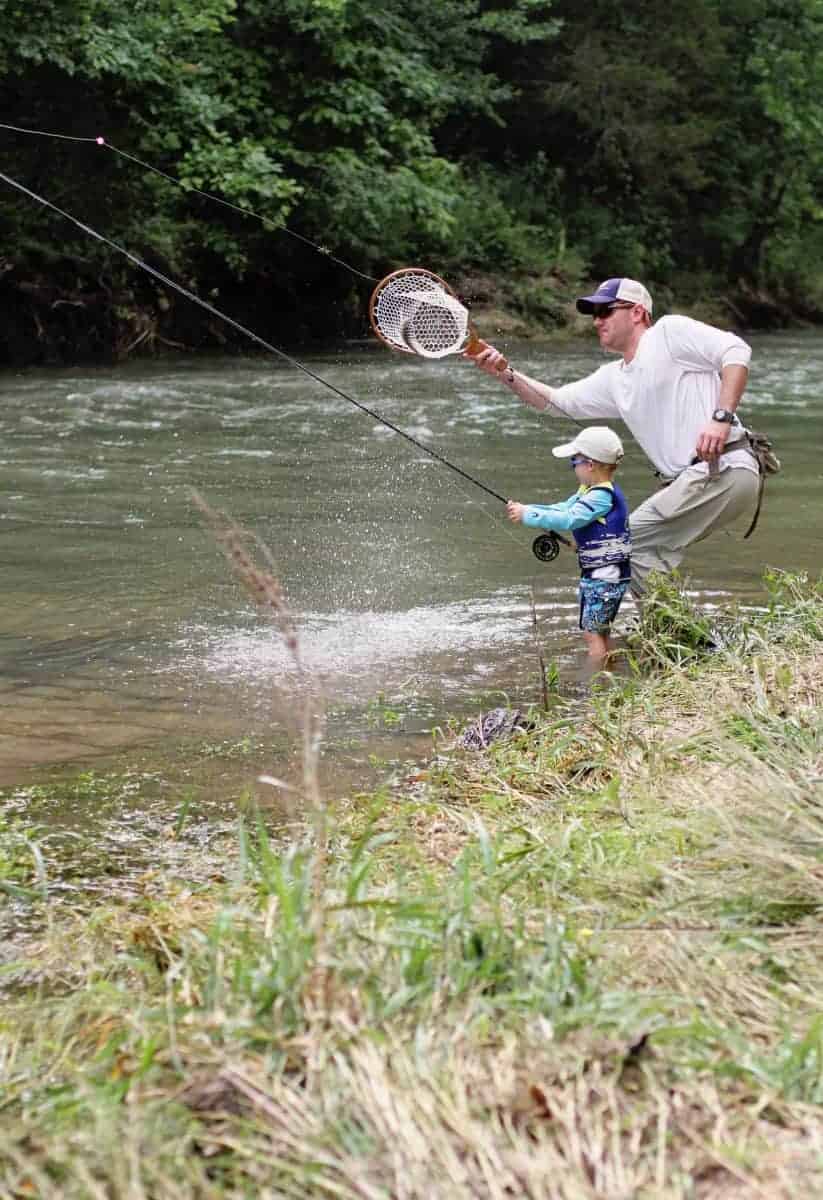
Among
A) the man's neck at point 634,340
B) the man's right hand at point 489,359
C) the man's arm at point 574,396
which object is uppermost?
the man's neck at point 634,340

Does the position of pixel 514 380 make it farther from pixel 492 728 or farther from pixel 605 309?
pixel 492 728

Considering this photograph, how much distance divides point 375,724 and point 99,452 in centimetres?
717

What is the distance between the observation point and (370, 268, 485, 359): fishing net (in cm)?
624

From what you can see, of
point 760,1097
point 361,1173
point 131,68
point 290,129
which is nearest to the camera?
point 361,1173

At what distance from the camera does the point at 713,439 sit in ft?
19.6

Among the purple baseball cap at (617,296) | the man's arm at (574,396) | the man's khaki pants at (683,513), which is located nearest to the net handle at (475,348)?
the man's arm at (574,396)

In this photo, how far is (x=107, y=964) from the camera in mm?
3172

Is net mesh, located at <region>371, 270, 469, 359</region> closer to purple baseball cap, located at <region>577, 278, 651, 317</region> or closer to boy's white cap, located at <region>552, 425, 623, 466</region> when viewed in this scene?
purple baseball cap, located at <region>577, 278, 651, 317</region>

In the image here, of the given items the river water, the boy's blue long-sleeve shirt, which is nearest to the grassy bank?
the river water

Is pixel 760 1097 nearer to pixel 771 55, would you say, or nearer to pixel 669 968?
pixel 669 968

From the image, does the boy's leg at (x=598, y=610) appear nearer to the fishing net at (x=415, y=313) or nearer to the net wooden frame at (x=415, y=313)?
the net wooden frame at (x=415, y=313)

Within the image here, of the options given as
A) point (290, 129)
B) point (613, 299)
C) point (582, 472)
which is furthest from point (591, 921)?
point (290, 129)

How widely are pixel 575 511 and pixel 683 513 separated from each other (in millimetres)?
576

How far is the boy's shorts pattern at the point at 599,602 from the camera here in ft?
20.1
